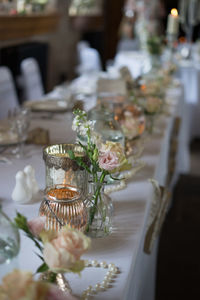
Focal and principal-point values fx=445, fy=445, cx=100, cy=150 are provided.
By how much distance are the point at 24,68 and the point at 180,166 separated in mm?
1596

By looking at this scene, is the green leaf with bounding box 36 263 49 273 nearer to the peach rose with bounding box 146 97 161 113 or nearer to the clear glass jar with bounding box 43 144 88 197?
the clear glass jar with bounding box 43 144 88 197

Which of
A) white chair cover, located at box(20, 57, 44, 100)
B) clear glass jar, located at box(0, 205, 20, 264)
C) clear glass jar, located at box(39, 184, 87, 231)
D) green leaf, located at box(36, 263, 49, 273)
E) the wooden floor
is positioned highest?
clear glass jar, located at box(0, 205, 20, 264)

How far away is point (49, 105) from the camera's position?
2588mm

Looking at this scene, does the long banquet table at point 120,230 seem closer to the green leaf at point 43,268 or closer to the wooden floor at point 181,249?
the green leaf at point 43,268

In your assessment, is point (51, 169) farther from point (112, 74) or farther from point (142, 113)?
point (112, 74)

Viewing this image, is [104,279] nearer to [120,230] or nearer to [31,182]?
[120,230]

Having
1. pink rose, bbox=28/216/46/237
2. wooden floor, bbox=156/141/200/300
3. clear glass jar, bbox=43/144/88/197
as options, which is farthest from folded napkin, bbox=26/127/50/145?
pink rose, bbox=28/216/46/237

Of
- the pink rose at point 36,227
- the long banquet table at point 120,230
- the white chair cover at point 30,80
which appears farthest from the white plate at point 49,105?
the pink rose at point 36,227

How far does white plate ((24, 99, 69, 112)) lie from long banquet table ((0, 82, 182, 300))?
442mm

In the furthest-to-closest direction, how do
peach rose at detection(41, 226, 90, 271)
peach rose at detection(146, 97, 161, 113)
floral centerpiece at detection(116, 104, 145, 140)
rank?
peach rose at detection(146, 97, 161, 113) → floral centerpiece at detection(116, 104, 145, 140) → peach rose at detection(41, 226, 90, 271)

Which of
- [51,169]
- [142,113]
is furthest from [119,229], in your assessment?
[142,113]

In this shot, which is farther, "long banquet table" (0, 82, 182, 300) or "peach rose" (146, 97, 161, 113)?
"peach rose" (146, 97, 161, 113)

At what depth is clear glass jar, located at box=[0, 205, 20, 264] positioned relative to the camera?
0.73m

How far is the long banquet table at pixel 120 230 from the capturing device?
91 centimetres
